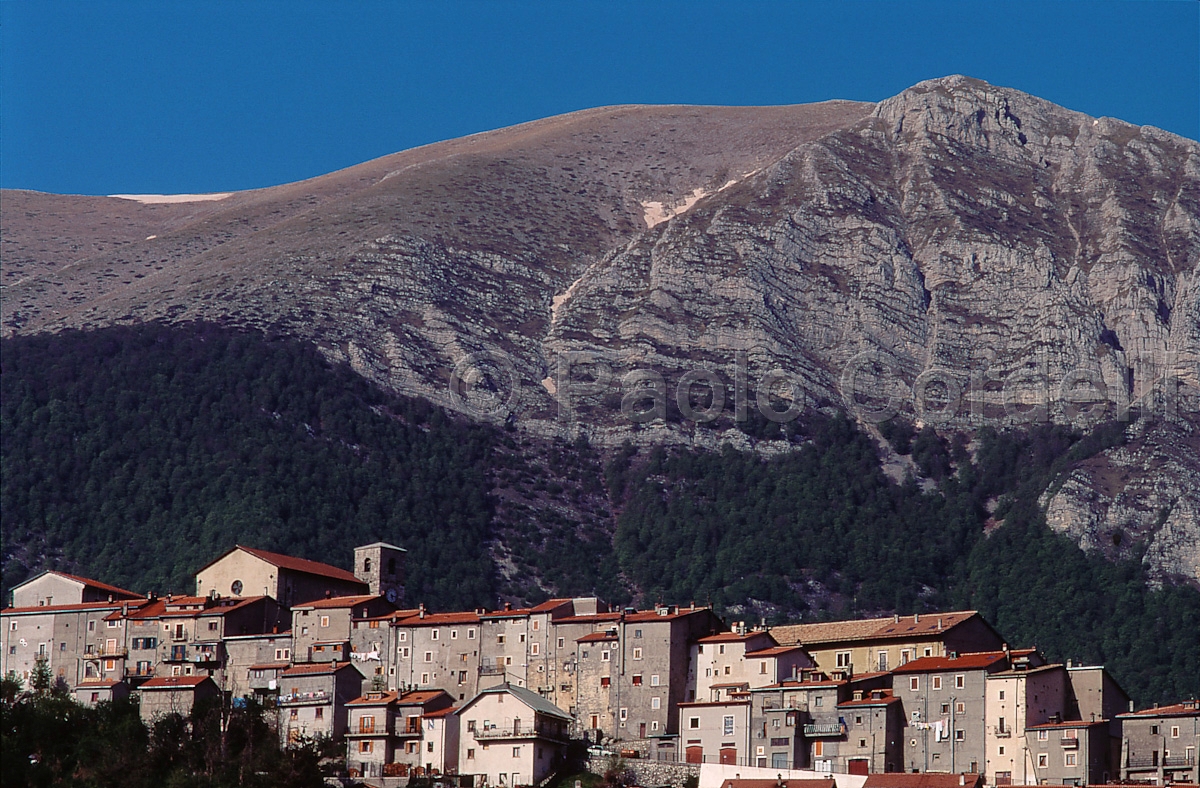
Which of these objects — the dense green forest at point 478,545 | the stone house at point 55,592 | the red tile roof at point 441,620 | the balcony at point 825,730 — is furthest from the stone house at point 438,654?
the dense green forest at point 478,545

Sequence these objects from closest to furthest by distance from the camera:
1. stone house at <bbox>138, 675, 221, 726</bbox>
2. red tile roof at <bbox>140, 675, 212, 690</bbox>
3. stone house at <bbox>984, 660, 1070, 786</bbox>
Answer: stone house at <bbox>984, 660, 1070, 786</bbox>
stone house at <bbox>138, 675, 221, 726</bbox>
red tile roof at <bbox>140, 675, 212, 690</bbox>

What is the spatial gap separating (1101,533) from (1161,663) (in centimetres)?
3207

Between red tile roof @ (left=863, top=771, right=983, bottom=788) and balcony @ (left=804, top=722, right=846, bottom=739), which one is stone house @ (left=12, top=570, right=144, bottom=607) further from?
red tile roof @ (left=863, top=771, right=983, bottom=788)

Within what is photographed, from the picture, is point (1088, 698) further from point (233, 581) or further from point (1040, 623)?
point (1040, 623)

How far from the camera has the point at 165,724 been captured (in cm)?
10088

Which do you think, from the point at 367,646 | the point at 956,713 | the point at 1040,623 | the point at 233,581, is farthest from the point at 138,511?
the point at 956,713

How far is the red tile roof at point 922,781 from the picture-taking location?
9081 centimetres

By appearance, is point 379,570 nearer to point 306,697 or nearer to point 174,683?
point 306,697

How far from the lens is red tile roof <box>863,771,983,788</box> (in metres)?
90.8

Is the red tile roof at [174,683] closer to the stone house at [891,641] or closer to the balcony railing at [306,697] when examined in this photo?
the balcony railing at [306,697]

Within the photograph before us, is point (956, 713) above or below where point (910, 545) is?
below

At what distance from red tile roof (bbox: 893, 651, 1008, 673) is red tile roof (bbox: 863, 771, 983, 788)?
7159 mm

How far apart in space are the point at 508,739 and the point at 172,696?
63.8 feet

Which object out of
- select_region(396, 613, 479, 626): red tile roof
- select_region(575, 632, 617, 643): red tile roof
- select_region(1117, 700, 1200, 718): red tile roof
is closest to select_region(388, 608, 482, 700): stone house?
select_region(396, 613, 479, 626): red tile roof
